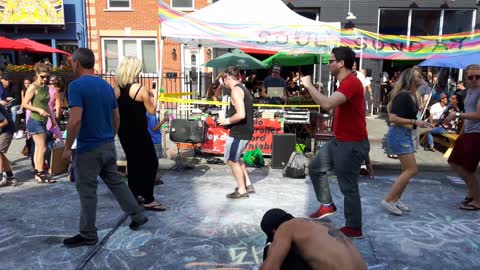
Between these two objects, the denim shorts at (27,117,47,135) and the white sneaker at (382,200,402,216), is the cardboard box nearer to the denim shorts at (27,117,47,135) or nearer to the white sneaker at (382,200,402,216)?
the denim shorts at (27,117,47,135)

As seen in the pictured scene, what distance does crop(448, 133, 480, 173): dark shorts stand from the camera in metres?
4.86

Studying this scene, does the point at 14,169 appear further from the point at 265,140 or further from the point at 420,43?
the point at 420,43

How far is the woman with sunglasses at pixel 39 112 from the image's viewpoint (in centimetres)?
573

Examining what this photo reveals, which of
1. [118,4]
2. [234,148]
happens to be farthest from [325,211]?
[118,4]

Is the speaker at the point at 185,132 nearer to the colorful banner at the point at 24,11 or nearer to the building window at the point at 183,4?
the building window at the point at 183,4

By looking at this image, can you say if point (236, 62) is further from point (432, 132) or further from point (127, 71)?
point (127, 71)

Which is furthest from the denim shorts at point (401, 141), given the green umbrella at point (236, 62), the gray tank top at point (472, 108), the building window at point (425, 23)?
the building window at point (425, 23)

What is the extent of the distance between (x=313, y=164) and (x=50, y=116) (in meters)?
4.03

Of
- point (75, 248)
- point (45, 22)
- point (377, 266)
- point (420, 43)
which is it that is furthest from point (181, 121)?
point (45, 22)

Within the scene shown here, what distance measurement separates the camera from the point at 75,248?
148 inches

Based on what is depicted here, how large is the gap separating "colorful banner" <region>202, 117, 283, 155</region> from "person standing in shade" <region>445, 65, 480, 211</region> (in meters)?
3.47

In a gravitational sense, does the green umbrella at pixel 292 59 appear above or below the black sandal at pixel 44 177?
above

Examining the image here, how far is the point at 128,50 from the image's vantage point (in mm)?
15945

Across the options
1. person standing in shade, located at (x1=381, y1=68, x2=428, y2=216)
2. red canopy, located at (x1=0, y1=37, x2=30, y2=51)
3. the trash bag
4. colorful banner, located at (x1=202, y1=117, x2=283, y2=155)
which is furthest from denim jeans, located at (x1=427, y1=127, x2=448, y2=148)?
red canopy, located at (x1=0, y1=37, x2=30, y2=51)
